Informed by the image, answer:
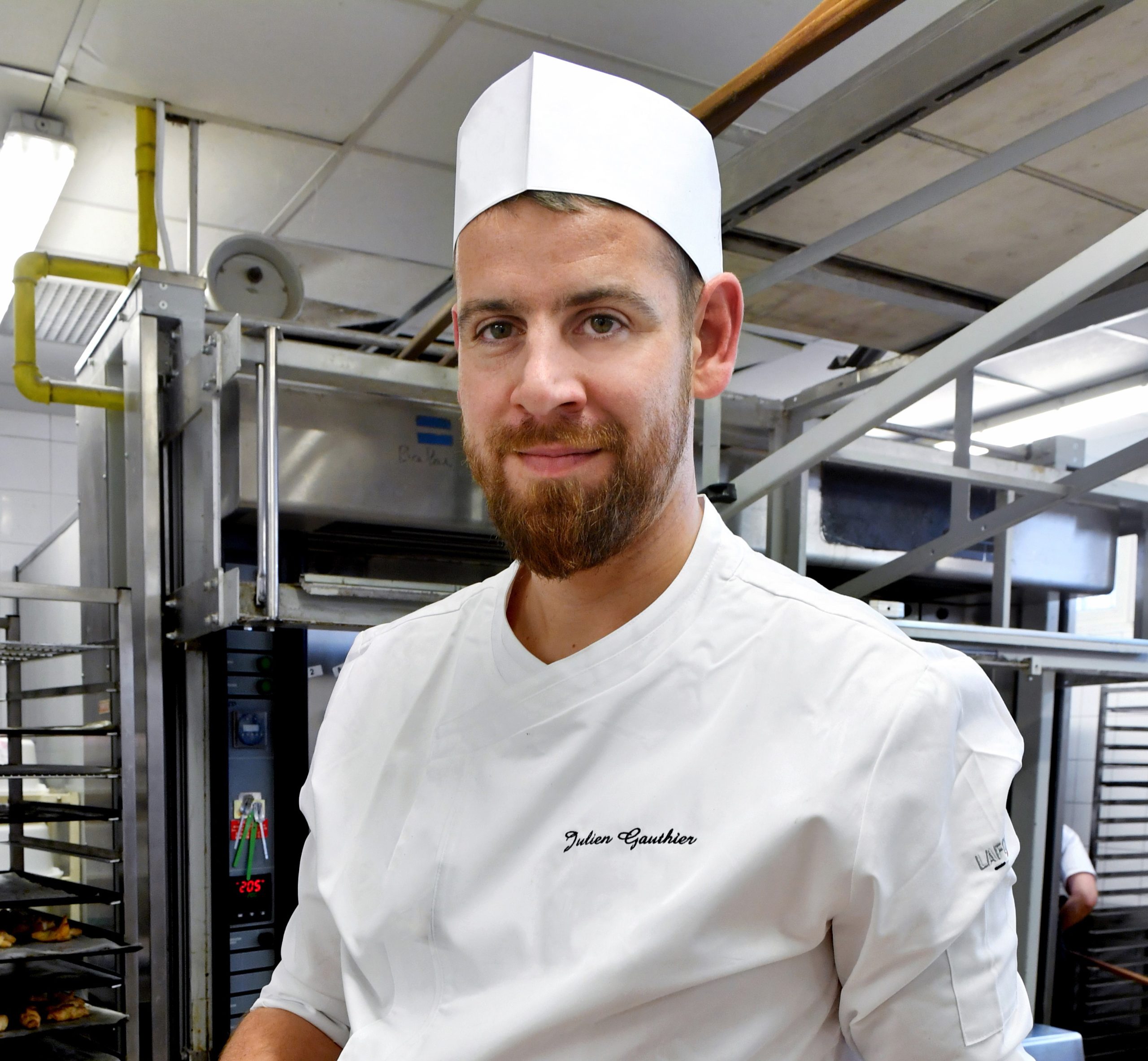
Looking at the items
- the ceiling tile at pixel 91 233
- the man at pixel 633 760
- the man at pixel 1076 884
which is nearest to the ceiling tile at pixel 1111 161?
the man at pixel 633 760

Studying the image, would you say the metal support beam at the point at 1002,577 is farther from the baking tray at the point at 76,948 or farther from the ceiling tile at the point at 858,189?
the baking tray at the point at 76,948

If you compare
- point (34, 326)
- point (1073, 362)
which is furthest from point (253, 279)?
point (1073, 362)

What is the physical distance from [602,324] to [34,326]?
2187 millimetres

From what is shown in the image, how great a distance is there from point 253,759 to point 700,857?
70.9 inches

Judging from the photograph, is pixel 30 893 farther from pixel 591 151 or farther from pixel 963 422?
pixel 963 422

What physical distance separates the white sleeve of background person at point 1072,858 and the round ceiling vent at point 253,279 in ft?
12.5

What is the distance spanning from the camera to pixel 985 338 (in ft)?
4.85

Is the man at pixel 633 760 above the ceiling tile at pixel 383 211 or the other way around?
the other way around

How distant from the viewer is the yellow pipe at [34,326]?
245cm

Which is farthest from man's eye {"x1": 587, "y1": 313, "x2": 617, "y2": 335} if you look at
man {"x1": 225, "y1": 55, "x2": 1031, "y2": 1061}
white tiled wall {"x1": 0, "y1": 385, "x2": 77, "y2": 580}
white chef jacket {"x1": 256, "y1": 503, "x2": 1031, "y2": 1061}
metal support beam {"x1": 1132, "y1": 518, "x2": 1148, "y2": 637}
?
white tiled wall {"x1": 0, "y1": 385, "x2": 77, "y2": 580}

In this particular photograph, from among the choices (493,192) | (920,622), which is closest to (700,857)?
(493,192)

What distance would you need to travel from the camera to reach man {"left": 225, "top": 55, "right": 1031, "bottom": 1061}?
73 cm

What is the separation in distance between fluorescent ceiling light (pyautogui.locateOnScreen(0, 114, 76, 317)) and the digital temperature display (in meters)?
1.98

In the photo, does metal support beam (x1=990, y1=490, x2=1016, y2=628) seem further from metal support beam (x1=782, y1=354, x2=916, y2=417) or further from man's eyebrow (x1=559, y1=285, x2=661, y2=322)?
man's eyebrow (x1=559, y1=285, x2=661, y2=322)
